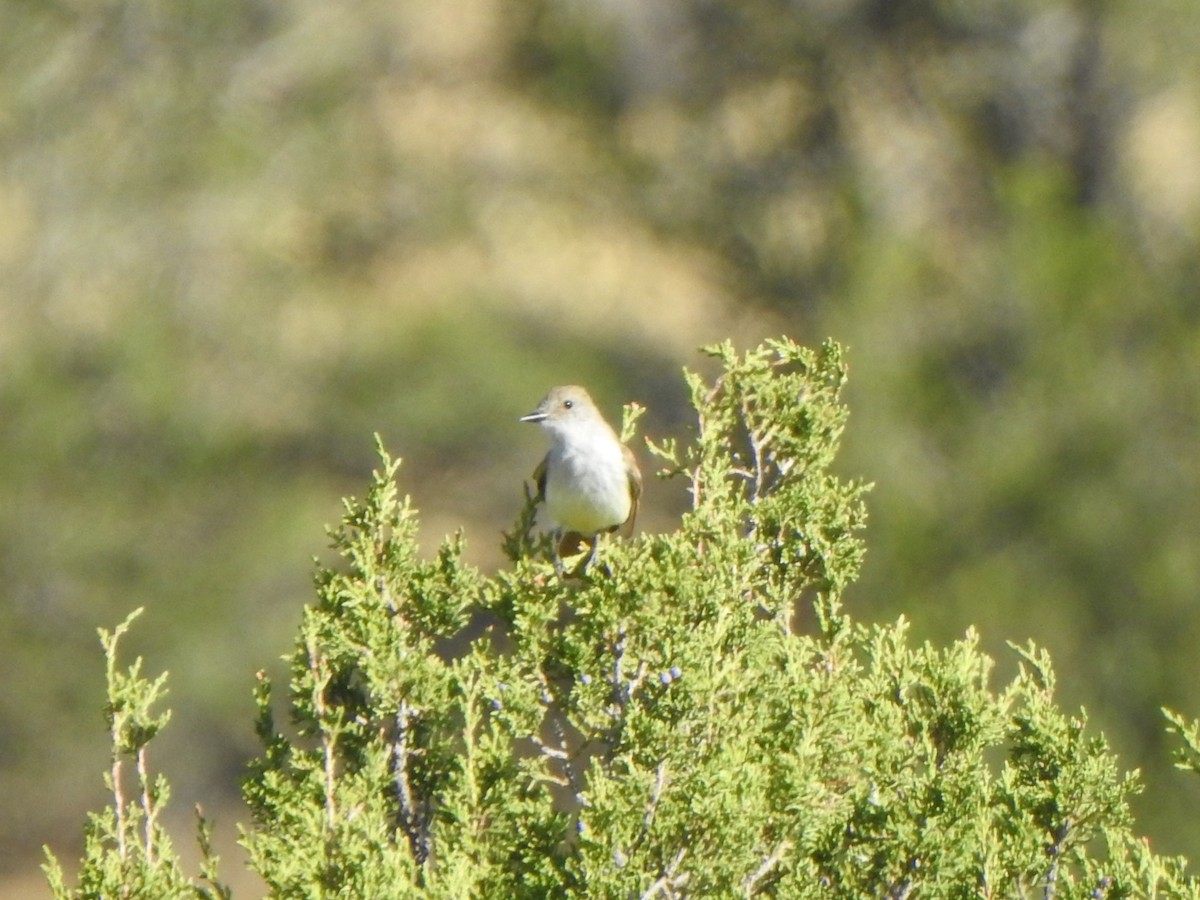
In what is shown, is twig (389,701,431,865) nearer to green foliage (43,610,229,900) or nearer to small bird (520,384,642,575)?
green foliage (43,610,229,900)

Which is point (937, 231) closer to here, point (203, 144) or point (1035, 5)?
point (1035, 5)

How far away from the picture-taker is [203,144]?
11766 millimetres

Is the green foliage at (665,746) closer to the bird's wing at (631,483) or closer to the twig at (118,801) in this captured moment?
the twig at (118,801)

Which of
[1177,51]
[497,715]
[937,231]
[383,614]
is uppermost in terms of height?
[1177,51]

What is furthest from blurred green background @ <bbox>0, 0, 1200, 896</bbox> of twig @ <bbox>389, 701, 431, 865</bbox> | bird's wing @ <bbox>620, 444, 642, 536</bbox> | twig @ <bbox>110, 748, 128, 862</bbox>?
twig @ <bbox>110, 748, 128, 862</bbox>

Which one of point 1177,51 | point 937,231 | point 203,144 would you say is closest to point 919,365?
point 937,231

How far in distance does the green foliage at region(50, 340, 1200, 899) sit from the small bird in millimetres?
1637

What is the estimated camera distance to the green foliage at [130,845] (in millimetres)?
2658

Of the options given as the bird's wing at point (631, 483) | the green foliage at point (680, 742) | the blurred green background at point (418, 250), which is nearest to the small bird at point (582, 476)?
the bird's wing at point (631, 483)

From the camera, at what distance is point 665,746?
260cm

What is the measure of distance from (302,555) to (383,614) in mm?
8246

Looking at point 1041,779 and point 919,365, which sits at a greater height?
point 919,365

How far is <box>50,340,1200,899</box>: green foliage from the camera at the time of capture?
8.36 feet

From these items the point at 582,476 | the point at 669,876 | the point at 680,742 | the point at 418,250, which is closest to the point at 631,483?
the point at 582,476
